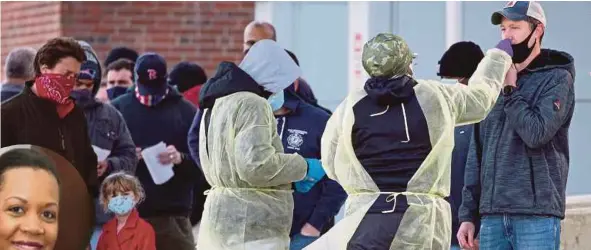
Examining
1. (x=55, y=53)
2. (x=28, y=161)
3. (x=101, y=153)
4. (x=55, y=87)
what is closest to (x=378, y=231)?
(x=55, y=87)

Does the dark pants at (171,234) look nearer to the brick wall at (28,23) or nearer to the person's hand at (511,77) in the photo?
the person's hand at (511,77)

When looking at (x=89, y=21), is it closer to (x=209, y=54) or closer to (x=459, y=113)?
(x=209, y=54)

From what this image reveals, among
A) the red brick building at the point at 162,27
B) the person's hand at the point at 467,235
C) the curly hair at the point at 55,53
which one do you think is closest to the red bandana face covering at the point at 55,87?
the curly hair at the point at 55,53

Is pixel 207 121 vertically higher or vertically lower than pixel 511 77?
lower

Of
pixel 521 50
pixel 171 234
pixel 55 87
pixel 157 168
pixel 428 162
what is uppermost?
pixel 521 50

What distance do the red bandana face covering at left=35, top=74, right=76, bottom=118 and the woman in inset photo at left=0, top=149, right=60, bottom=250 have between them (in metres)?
3.90

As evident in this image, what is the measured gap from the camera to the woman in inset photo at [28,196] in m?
2.74

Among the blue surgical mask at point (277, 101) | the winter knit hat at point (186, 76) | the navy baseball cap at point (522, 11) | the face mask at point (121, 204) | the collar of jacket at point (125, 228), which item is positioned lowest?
the collar of jacket at point (125, 228)

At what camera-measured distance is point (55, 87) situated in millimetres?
6613

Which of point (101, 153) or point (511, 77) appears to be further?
point (101, 153)

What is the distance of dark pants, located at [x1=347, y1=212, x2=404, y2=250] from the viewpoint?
18.5 feet

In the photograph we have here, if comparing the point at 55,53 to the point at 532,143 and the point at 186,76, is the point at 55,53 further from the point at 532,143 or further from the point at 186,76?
the point at 186,76

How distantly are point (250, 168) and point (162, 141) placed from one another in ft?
8.13

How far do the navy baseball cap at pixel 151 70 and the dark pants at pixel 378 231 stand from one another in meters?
3.41
